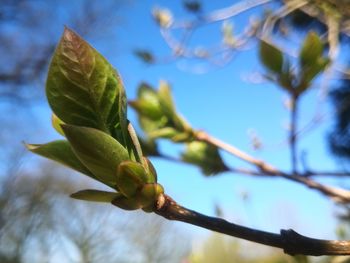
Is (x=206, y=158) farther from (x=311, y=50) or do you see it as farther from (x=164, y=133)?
(x=311, y=50)

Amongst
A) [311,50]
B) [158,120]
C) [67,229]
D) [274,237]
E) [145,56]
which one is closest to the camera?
[274,237]

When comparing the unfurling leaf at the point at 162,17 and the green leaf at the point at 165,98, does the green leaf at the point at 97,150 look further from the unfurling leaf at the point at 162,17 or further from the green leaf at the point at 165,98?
the unfurling leaf at the point at 162,17

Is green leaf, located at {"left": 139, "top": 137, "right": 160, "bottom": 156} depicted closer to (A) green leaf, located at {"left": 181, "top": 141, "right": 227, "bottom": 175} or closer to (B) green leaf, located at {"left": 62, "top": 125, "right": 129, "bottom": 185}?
(A) green leaf, located at {"left": 181, "top": 141, "right": 227, "bottom": 175}

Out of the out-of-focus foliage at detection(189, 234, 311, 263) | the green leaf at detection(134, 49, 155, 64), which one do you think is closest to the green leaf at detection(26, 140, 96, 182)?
the out-of-focus foliage at detection(189, 234, 311, 263)

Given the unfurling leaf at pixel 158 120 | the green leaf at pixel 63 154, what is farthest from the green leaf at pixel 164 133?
the green leaf at pixel 63 154

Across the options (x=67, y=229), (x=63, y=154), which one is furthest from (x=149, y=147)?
(x=67, y=229)
